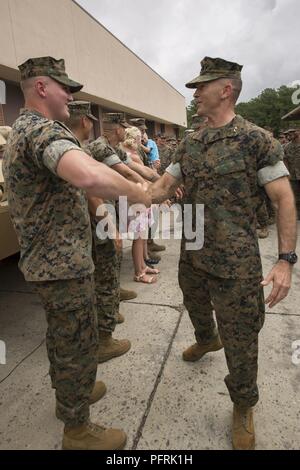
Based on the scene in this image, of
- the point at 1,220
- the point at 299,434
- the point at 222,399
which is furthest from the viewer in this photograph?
the point at 1,220

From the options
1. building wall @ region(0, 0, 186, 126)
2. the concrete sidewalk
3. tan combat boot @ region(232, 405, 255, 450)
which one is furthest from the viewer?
building wall @ region(0, 0, 186, 126)

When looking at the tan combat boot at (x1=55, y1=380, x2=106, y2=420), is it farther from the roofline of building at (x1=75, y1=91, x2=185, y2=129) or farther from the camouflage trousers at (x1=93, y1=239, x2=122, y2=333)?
the roofline of building at (x1=75, y1=91, x2=185, y2=129)

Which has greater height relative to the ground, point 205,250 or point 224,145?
point 224,145

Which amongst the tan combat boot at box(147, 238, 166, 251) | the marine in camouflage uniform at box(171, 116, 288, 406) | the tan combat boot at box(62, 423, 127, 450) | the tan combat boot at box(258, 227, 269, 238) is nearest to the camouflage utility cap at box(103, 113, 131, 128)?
the marine in camouflage uniform at box(171, 116, 288, 406)

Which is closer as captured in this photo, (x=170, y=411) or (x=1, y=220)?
(x=170, y=411)

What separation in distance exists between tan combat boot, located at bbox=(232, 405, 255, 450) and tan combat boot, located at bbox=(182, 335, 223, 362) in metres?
0.58

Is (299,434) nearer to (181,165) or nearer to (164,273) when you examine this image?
(181,165)

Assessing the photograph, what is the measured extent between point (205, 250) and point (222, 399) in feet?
3.35

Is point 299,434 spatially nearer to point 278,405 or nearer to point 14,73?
point 278,405

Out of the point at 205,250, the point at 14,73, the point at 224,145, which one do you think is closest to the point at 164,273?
the point at 205,250

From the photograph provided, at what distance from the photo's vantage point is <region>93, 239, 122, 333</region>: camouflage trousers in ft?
8.50

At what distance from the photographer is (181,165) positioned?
78.2 inches
